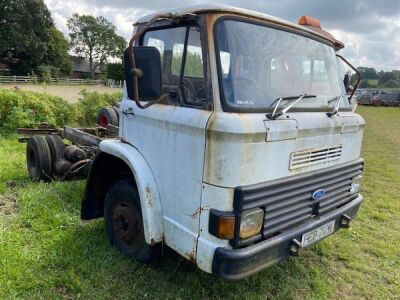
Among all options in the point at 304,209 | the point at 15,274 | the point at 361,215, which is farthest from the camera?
the point at 361,215

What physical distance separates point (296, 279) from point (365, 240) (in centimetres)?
139

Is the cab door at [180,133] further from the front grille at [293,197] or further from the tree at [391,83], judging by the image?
the tree at [391,83]

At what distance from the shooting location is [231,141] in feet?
7.84

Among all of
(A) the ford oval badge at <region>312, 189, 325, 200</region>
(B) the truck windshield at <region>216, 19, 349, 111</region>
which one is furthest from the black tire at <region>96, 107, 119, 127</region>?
(A) the ford oval badge at <region>312, 189, 325, 200</region>

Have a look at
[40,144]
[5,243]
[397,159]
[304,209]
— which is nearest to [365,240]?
[304,209]

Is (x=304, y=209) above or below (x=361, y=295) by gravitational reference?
above

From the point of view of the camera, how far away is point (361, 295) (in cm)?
332

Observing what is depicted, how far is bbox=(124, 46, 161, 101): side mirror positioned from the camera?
249 centimetres

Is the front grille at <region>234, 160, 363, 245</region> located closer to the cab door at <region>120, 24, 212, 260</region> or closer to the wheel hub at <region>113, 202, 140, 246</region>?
the cab door at <region>120, 24, 212, 260</region>

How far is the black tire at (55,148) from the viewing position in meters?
5.55

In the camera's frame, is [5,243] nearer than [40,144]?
Yes

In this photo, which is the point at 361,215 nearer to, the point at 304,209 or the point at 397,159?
the point at 304,209

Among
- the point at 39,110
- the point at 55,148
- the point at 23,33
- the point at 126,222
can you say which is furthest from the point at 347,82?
the point at 23,33

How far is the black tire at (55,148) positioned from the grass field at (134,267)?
0.72 m
